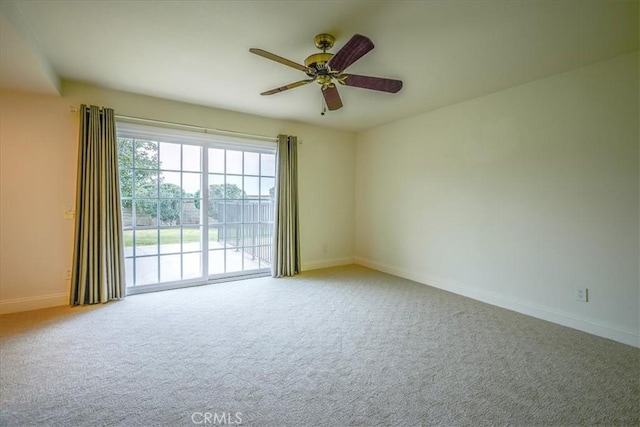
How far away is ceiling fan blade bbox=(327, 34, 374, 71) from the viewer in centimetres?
176

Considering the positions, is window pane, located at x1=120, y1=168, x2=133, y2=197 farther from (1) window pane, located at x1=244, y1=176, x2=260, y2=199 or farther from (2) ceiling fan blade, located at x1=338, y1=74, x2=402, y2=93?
(2) ceiling fan blade, located at x1=338, y1=74, x2=402, y2=93

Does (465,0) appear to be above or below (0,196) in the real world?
above

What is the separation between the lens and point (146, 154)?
146 inches

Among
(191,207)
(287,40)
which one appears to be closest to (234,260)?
(191,207)

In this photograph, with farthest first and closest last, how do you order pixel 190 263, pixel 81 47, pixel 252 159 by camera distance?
pixel 252 159, pixel 190 263, pixel 81 47

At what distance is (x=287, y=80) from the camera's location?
3057mm

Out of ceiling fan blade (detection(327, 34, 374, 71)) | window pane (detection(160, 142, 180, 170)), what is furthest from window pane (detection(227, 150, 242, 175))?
ceiling fan blade (detection(327, 34, 374, 71))

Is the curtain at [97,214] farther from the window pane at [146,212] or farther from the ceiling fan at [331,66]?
the ceiling fan at [331,66]

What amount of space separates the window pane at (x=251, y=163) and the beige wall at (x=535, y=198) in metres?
2.22

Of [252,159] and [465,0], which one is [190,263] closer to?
[252,159]

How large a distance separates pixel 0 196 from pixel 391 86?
397 cm

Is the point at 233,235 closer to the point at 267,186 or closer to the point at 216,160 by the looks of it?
A: the point at 267,186

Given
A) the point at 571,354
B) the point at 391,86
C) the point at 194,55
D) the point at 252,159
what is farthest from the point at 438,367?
the point at 252,159

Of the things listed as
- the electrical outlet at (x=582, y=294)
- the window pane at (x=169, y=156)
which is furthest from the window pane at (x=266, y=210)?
the electrical outlet at (x=582, y=294)
